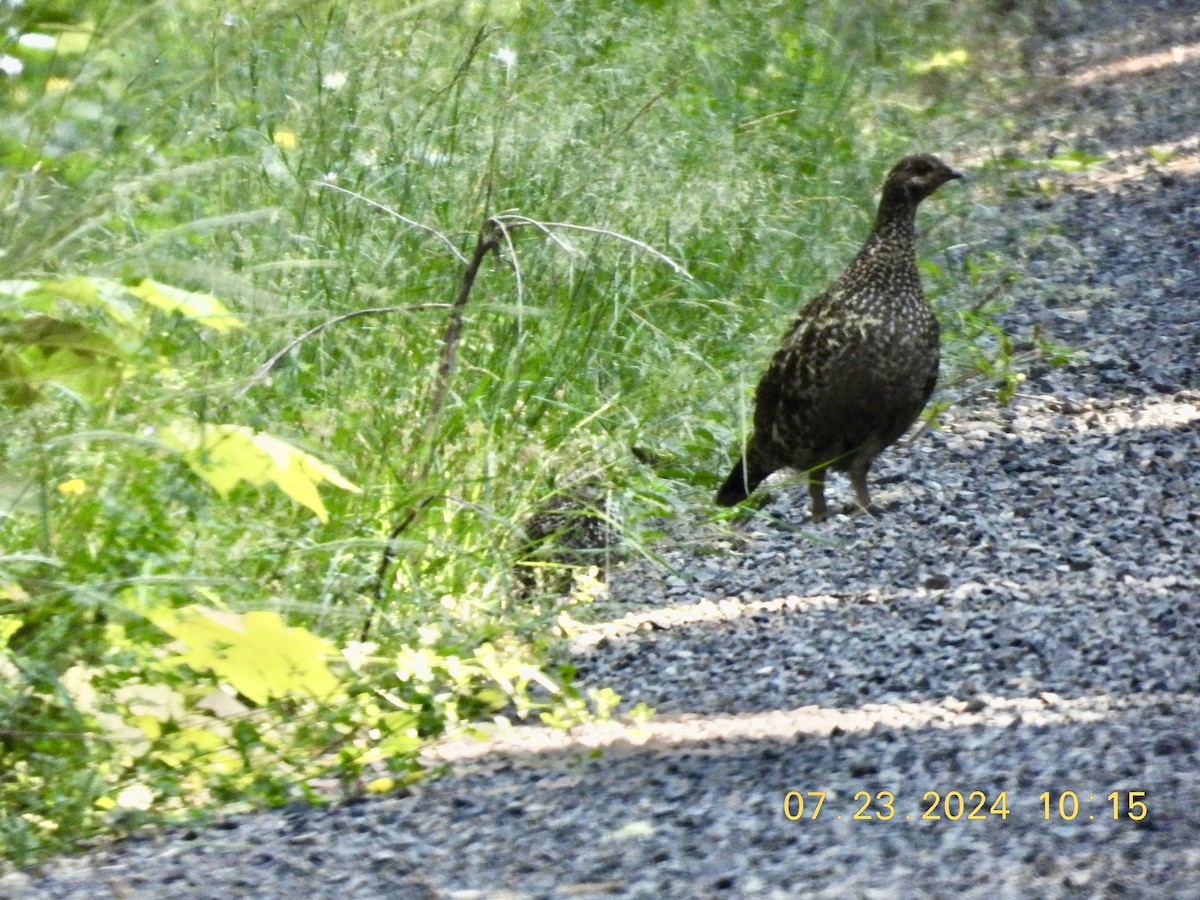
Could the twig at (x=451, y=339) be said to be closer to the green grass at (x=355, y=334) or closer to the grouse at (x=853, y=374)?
the green grass at (x=355, y=334)

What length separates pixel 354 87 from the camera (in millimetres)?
4270

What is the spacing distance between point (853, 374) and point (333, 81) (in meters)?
1.46

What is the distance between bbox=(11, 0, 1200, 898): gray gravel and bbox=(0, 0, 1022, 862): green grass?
0.65ft

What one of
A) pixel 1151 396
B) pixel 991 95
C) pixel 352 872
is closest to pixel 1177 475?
pixel 1151 396

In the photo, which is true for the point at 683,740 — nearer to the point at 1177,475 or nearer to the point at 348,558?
→ the point at 348,558

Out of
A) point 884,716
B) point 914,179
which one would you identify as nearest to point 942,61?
point 914,179

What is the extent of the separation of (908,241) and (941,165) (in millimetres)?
459

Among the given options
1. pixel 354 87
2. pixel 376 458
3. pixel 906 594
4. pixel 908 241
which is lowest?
pixel 906 594

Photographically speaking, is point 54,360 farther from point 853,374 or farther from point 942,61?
point 942,61

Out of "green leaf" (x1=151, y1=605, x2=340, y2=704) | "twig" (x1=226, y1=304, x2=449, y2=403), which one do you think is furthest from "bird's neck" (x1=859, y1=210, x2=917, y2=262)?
"green leaf" (x1=151, y1=605, x2=340, y2=704)

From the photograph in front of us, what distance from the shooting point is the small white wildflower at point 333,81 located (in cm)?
435
